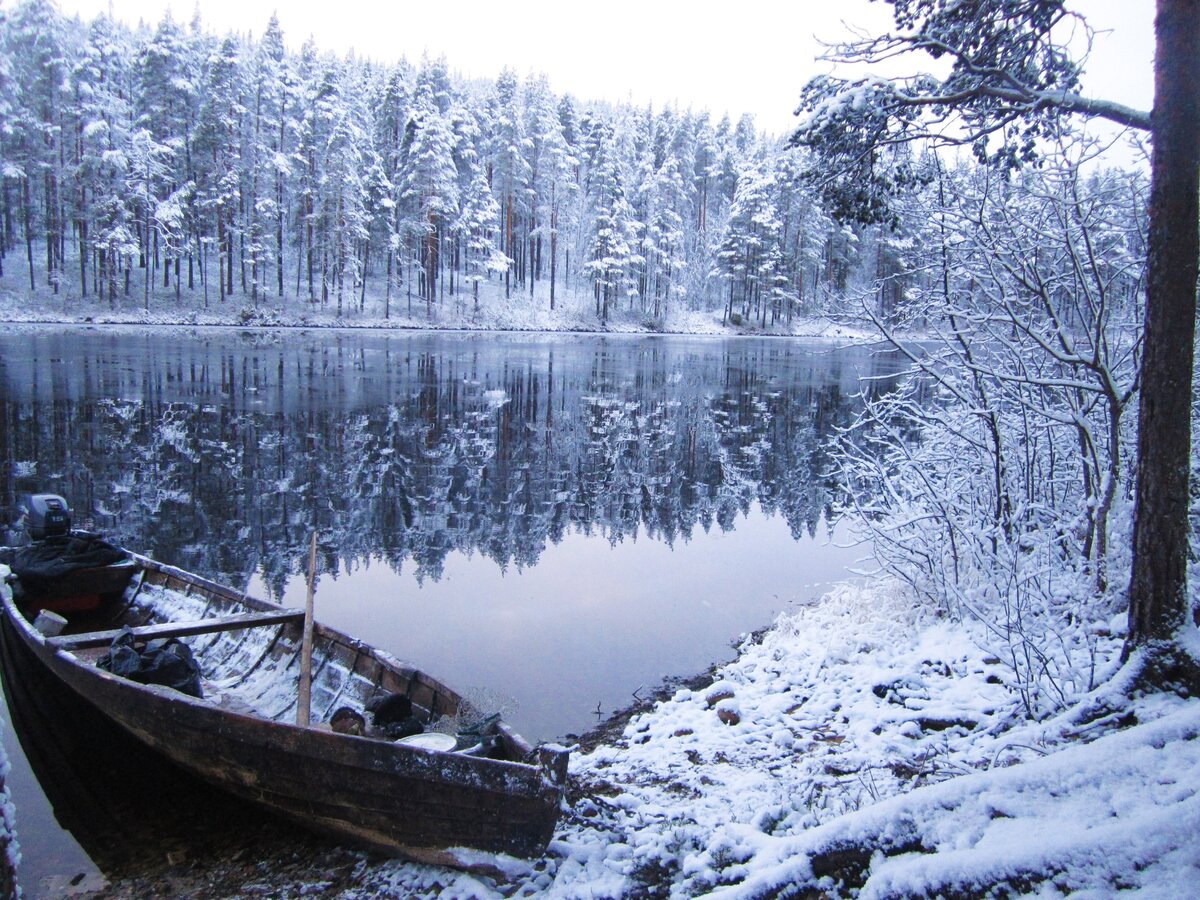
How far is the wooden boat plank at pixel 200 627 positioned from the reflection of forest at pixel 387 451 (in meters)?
3.59

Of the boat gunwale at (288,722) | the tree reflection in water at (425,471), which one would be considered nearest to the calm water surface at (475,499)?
the tree reflection in water at (425,471)

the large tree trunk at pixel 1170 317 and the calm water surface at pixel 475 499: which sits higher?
the large tree trunk at pixel 1170 317

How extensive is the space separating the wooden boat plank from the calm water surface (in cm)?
169

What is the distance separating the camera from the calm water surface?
1101 cm

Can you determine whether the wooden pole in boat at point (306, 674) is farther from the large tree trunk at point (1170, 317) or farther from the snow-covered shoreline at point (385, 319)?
the snow-covered shoreline at point (385, 319)

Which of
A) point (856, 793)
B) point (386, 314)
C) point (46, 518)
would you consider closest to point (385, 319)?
point (386, 314)

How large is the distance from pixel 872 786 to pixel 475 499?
496 inches

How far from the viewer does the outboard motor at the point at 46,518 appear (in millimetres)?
11141

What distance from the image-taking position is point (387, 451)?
69.9 ft

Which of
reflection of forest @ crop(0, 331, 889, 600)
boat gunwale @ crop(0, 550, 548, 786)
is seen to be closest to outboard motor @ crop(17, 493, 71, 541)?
boat gunwale @ crop(0, 550, 548, 786)

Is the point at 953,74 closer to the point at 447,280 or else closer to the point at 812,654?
the point at 812,654

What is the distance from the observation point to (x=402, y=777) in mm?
5984

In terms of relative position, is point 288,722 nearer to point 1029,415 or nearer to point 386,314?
point 1029,415

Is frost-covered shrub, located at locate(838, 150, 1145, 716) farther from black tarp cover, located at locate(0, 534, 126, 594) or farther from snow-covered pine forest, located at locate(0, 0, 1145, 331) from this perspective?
snow-covered pine forest, located at locate(0, 0, 1145, 331)
